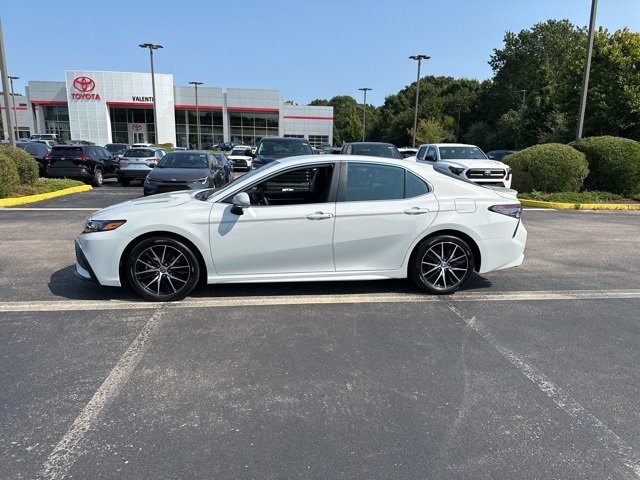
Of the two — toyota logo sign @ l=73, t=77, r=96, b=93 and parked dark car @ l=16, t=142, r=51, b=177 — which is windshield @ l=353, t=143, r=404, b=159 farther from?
toyota logo sign @ l=73, t=77, r=96, b=93

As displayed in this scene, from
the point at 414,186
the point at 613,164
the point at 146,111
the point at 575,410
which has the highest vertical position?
the point at 146,111

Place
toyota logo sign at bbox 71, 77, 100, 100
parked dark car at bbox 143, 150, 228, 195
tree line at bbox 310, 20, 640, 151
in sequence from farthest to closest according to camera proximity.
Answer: toyota logo sign at bbox 71, 77, 100, 100
tree line at bbox 310, 20, 640, 151
parked dark car at bbox 143, 150, 228, 195

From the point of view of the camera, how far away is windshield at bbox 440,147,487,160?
1559cm

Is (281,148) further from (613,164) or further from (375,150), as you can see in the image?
(613,164)

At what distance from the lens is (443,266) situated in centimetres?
535

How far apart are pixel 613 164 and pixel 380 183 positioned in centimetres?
1352

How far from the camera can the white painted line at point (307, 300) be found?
483 centimetres

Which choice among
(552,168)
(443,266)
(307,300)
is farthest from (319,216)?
(552,168)

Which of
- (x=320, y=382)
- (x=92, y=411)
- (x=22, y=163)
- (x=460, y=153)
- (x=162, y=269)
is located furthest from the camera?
(x=460, y=153)

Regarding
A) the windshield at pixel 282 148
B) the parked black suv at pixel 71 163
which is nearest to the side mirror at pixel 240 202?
the windshield at pixel 282 148

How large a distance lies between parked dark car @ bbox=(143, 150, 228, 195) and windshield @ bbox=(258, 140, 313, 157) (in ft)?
5.17

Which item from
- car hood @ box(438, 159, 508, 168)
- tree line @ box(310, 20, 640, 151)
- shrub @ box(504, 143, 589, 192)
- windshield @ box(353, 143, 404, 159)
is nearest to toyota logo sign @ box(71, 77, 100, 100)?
tree line @ box(310, 20, 640, 151)

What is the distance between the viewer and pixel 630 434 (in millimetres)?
2879

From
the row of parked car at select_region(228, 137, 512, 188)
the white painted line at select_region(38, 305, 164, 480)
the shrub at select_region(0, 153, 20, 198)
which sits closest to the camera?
the white painted line at select_region(38, 305, 164, 480)
